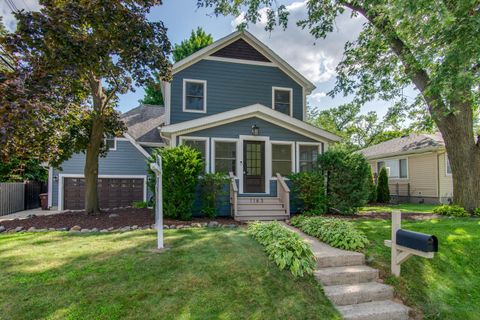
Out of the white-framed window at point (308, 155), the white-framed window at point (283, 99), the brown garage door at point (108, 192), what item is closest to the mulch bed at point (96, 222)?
the white-framed window at point (308, 155)

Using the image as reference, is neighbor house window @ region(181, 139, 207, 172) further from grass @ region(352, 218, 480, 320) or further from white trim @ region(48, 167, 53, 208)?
white trim @ region(48, 167, 53, 208)

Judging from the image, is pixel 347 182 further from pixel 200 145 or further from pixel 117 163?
pixel 117 163

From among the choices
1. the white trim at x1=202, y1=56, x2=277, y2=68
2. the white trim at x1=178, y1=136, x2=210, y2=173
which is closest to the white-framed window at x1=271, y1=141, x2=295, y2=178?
the white trim at x1=178, y1=136, x2=210, y2=173

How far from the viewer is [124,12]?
5.59 meters

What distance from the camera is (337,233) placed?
209 inches

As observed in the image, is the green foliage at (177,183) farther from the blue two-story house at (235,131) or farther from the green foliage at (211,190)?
the blue two-story house at (235,131)

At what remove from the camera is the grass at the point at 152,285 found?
3.07 m

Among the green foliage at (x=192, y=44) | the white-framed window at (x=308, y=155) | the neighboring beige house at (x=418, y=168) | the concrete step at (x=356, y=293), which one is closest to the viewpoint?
the concrete step at (x=356, y=293)

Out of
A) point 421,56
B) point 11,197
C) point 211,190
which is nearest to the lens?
point 421,56

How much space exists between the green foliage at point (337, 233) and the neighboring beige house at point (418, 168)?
11.6 meters

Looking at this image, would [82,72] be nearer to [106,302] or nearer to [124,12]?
[124,12]

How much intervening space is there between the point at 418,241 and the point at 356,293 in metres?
1.13

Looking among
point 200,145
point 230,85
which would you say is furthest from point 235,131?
point 230,85

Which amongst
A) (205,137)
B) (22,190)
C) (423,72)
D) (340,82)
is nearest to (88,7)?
(205,137)
